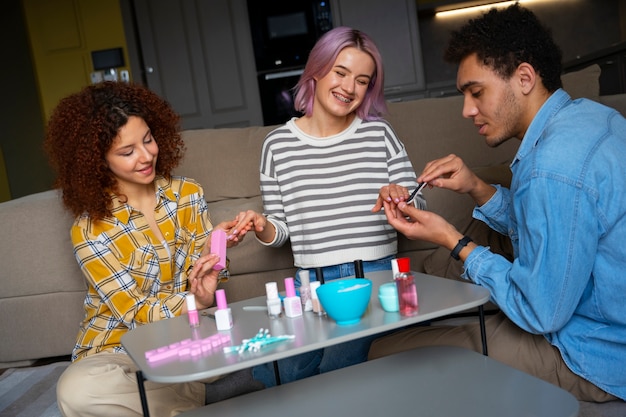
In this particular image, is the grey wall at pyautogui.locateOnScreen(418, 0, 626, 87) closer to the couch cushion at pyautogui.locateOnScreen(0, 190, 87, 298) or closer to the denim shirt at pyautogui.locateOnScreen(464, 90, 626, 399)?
the couch cushion at pyautogui.locateOnScreen(0, 190, 87, 298)

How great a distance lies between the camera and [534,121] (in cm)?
127

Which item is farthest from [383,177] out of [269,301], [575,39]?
[575,39]

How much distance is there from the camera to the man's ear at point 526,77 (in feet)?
4.17

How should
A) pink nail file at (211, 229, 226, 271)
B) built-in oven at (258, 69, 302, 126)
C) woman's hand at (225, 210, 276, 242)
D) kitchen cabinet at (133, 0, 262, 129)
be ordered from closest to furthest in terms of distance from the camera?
1. pink nail file at (211, 229, 226, 271)
2. woman's hand at (225, 210, 276, 242)
3. kitchen cabinet at (133, 0, 262, 129)
4. built-in oven at (258, 69, 302, 126)

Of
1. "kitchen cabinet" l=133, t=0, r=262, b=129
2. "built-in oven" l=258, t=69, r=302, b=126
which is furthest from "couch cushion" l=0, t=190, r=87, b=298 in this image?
"built-in oven" l=258, t=69, r=302, b=126

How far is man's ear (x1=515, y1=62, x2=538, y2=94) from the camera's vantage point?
1.27 metres

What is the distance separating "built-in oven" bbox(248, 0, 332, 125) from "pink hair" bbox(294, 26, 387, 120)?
303cm

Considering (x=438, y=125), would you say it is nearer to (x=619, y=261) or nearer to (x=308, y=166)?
(x=308, y=166)

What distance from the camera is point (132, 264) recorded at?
5.15 ft

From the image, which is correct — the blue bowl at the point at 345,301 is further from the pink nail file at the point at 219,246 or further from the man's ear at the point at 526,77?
the man's ear at the point at 526,77

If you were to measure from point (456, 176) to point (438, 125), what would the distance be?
138 centimetres

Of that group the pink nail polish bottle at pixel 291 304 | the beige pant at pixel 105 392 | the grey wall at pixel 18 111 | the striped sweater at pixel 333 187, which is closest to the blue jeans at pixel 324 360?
the striped sweater at pixel 333 187

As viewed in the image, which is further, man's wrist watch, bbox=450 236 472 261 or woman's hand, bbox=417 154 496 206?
woman's hand, bbox=417 154 496 206

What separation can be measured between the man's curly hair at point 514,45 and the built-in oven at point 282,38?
3.52 meters
